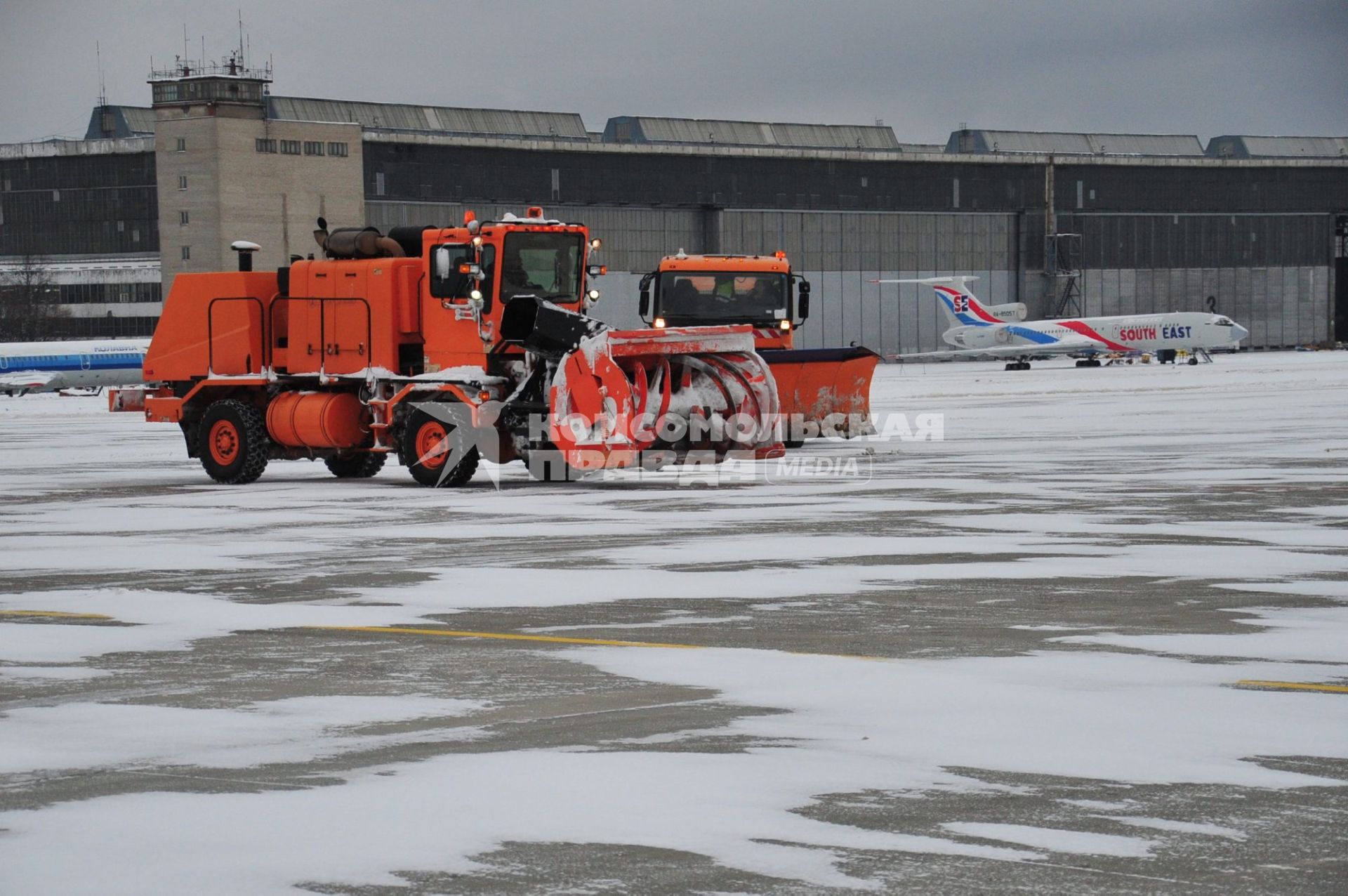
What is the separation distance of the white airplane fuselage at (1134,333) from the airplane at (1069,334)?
0.11ft

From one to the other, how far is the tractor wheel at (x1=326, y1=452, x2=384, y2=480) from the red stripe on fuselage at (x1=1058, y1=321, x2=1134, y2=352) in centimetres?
6583

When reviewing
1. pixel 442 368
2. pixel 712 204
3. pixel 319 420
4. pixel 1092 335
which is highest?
pixel 712 204

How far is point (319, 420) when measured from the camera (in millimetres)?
23922

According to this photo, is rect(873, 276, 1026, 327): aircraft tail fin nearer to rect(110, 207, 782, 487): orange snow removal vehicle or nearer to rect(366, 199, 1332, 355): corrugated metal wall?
rect(366, 199, 1332, 355): corrugated metal wall

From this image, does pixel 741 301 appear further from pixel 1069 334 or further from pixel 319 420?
pixel 1069 334

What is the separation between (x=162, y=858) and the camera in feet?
19.2

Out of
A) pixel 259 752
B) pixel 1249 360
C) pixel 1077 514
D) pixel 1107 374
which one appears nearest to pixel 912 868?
pixel 259 752

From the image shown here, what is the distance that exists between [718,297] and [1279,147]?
378 ft

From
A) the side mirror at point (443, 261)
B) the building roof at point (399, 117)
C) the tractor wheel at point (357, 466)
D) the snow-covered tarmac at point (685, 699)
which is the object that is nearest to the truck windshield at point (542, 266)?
the side mirror at point (443, 261)

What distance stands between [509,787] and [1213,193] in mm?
119645

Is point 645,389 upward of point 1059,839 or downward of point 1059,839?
upward

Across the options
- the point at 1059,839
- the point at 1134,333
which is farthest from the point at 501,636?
the point at 1134,333

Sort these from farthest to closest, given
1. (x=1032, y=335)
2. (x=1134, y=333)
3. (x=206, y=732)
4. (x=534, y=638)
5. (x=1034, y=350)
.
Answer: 1. (x=1034, y=350)
2. (x=1032, y=335)
3. (x=1134, y=333)
4. (x=534, y=638)
5. (x=206, y=732)

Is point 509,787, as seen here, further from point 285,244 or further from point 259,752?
point 285,244
